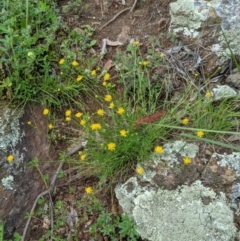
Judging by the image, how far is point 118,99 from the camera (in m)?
2.76

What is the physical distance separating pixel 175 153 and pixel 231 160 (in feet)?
0.98

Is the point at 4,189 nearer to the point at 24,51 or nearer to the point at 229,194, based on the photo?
the point at 24,51

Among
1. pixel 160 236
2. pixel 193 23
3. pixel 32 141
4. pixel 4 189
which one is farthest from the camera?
pixel 193 23

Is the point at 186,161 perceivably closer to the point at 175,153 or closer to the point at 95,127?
the point at 175,153

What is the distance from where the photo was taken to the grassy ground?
2.52m

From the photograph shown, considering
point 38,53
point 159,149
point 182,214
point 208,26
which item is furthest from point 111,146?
point 208,26

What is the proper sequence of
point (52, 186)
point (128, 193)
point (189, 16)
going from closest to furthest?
1. point (128, 193)
2. point (52, 186)
3. point (189, 16)

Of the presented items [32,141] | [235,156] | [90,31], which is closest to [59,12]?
[90,31]

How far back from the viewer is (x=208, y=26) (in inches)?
117

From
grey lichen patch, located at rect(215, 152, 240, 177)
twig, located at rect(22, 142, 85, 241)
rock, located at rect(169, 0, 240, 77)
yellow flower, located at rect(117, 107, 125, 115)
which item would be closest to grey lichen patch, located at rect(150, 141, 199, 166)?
Answer: grey lichen patch, located at rect(215, 152, 240, 177)

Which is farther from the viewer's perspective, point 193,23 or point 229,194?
point 193,23

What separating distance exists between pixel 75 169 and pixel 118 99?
0.49 metres

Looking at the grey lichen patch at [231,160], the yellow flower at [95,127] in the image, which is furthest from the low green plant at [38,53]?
the grey lichen patch at [231,160]

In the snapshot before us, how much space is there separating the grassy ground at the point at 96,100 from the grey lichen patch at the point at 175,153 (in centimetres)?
5
